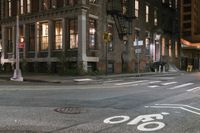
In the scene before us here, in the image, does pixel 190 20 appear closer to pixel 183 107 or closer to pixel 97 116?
pixel 183 107

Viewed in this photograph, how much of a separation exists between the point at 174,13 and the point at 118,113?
53.8 meters

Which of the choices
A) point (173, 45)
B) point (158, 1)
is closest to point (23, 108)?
point (158, 1)

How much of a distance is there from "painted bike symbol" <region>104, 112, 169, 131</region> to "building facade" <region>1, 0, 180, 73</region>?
Result: 62.5 ft

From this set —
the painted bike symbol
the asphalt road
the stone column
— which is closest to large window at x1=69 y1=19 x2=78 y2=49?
the stone column

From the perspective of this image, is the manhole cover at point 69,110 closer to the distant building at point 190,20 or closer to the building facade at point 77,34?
the building facade at point 77,34

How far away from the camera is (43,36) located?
37969 millimetres

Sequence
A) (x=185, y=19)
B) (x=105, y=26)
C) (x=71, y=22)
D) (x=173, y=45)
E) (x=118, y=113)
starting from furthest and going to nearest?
(x=185, y=19) → (x=173, y=45) → (x=105, y=26) → (x=71, y=22) → (x=118, y=113)

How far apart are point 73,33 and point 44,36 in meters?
4.57

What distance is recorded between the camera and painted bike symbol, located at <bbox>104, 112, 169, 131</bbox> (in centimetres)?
809

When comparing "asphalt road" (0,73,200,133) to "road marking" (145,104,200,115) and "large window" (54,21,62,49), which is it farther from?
"large window" (54,21,62,49)

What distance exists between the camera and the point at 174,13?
61.1 meters

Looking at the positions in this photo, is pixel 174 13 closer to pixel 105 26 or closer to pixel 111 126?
pixel 105 26

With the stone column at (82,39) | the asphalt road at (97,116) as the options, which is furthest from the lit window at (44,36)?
the asphalt road at (97,116)

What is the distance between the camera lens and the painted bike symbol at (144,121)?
8.09 metres
